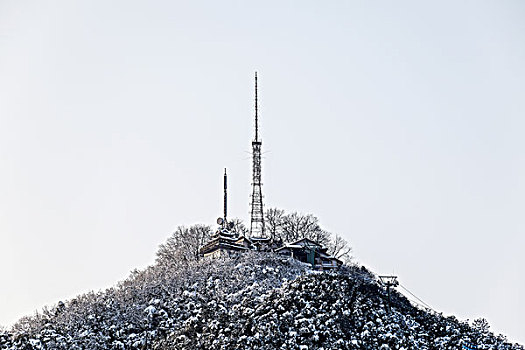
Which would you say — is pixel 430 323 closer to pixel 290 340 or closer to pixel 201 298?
pixel 290 340

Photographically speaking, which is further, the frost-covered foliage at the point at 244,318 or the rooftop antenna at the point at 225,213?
the rooftop antenna at the point at 225,213

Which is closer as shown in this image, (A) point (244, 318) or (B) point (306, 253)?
(A) point (244, 318)

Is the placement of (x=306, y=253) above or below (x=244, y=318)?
above

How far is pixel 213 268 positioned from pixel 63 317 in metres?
12.4

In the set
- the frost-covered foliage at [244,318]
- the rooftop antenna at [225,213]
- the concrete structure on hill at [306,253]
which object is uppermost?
the rooftop antenna at [225,213]

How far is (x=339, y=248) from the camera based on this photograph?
8600cm

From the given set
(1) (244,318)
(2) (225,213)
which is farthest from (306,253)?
(1) (244,318)

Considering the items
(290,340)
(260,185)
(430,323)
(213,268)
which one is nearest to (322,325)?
(290,340)

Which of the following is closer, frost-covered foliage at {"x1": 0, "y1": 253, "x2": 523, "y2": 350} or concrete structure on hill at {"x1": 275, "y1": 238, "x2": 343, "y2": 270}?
frost-covered foliage at {"x1": 0, "y1": 253, "x2": 523, "y2": 350}

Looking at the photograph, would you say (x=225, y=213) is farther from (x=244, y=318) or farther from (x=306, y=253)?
(x=244, y=318)

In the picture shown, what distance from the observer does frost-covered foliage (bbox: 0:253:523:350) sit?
52.9 m

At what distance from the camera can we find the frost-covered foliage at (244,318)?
52.9 m

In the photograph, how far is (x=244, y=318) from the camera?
54.8 metres

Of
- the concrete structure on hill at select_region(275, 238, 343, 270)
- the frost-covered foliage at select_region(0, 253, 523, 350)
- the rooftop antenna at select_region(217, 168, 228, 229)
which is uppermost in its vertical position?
the rooftop antenna at select_region(217, 168, 228, 229)
